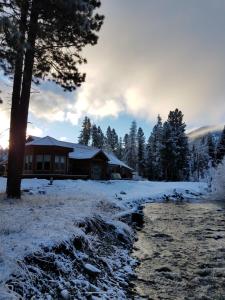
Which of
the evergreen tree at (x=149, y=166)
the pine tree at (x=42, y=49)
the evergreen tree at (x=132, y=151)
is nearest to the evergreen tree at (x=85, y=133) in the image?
the evergreen tree at (x=132, y=151)

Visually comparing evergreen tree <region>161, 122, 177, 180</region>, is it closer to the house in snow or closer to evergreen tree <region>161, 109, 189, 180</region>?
evergreen tree <region>161, 109, 189, 180</region>

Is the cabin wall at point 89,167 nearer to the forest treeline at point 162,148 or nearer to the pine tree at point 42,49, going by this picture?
the forest treeline at point 162,148

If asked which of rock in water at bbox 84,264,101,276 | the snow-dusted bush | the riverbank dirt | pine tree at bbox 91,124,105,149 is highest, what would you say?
pine tree at bbox 91,124,105,149

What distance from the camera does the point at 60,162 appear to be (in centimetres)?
4834

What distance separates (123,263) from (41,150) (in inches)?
1467

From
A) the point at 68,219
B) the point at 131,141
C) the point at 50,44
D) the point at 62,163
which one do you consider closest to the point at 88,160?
the point at 62,163

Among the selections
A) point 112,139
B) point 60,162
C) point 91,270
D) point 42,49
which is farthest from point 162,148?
point 91,270

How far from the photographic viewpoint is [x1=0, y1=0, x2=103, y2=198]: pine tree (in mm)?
16697

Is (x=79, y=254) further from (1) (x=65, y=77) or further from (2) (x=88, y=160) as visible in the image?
(2) (x=88, y=160)

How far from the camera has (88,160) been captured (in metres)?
54.2

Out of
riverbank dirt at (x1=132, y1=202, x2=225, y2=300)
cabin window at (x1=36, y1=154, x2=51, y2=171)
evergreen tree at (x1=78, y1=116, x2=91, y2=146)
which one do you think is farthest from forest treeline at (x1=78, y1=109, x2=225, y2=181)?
riverbank dirt at (x1=132, y1=202, x2=225, y2=300)

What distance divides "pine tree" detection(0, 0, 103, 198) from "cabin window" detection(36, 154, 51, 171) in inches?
1091

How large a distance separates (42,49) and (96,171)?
37425 millimetres

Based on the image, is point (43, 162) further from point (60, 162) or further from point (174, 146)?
point (174, 146)
